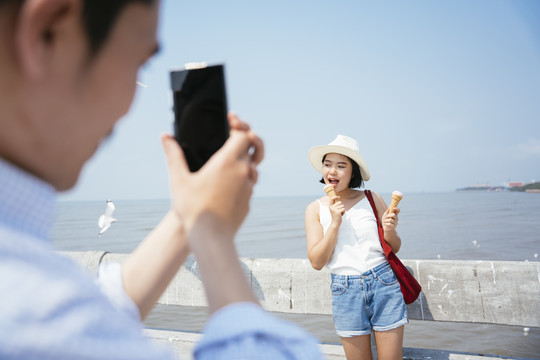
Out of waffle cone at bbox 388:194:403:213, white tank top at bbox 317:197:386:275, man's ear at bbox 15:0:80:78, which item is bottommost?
white tank top at bbox 317:197:386:275

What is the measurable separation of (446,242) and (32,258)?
58.9ft

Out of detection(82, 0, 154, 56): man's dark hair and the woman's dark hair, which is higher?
detection(82, 0, 154, 56): man's dark hair

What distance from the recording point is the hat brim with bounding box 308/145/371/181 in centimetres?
422

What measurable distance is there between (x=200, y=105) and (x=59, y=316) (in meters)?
0.70

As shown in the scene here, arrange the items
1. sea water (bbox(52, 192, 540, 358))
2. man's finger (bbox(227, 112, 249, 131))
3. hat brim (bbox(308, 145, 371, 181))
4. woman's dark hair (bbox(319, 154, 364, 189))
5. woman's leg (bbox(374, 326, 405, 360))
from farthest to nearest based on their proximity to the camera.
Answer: sea water (bbox(52, 192, 540, 358)), woman's dark hair (bbox(319, 154, 364, 189)), hat brim (bbox(308, 145, 371, 181)), woman's leg (bbox(374, 326, 405, 360)), man's finger (bbox(227, 112, 249, 131))

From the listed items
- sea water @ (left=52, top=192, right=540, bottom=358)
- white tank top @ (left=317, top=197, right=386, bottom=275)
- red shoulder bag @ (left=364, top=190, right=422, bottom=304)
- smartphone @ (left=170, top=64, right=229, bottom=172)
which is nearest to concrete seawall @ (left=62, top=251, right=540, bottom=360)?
red shoulder bag @ (left=364, top=190, right=422, bottom=304)

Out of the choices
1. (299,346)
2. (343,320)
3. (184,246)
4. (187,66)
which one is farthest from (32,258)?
(343,320)

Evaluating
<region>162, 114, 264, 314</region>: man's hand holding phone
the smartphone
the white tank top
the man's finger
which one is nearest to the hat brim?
the white tank top

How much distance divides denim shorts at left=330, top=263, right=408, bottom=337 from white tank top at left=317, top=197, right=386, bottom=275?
8 cm

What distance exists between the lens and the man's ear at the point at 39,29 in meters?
0.60

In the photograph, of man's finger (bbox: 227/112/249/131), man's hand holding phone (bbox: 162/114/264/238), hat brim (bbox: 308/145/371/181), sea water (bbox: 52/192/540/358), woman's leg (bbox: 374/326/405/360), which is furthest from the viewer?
sea water (bbox: 52/192/540/358)

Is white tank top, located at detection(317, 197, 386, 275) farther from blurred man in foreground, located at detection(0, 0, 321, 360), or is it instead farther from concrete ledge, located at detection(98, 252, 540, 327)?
blurred man in foreground, located at detection(0, 0, 321, 360)

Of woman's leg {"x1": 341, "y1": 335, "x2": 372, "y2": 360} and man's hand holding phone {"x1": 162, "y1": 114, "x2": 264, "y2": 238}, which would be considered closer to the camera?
man's hand holding phone {"x1": 162, "y1": 114, "x2": 264, "y2": 238}

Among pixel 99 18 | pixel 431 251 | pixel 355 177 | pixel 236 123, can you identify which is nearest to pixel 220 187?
pixel 236 123
